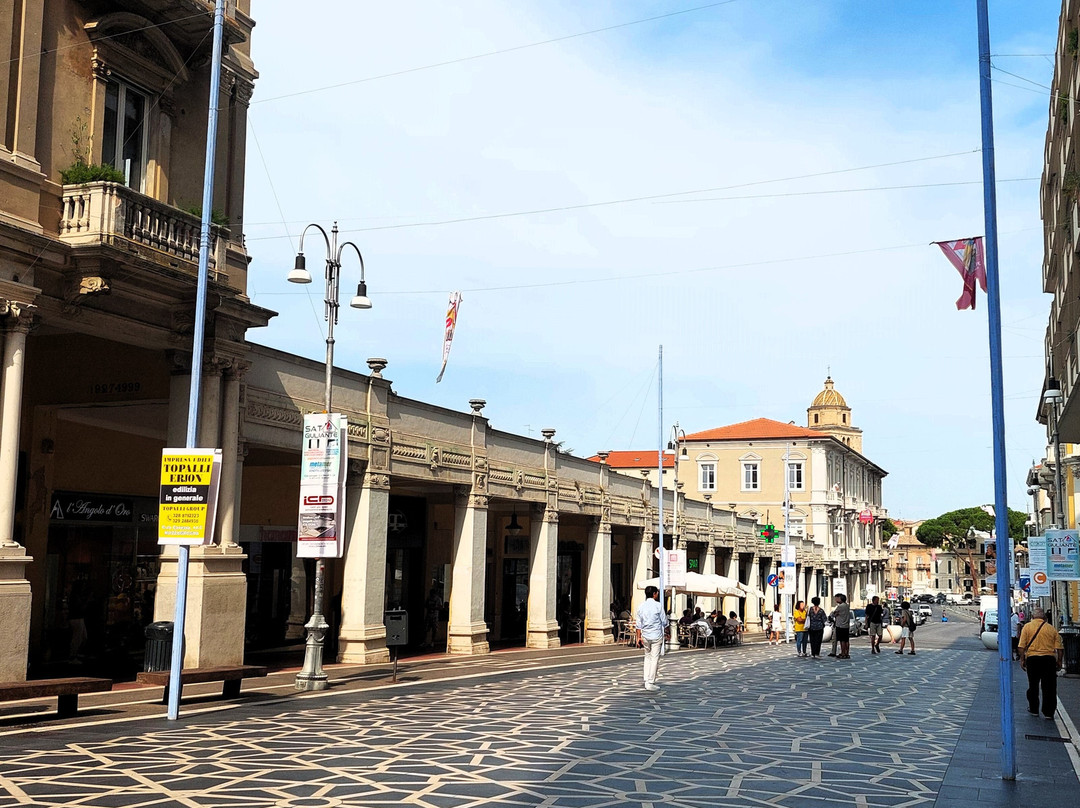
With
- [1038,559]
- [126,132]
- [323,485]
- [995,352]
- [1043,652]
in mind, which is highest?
[126,132]

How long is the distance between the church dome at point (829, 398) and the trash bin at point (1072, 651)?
95.6 m

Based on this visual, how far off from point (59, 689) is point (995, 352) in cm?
1199

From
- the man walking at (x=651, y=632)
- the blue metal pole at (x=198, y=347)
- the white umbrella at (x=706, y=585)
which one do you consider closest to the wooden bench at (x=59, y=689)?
the blue metal pole at (x=198, y=347)

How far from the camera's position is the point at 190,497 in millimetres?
15188

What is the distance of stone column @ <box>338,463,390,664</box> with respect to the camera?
2497 cm

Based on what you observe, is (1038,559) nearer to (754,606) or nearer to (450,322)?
(450,322)

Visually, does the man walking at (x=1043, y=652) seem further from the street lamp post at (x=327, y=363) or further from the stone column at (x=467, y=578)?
the stone column at (x=467, y=578)

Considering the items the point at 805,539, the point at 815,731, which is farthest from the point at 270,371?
the point at 805,539

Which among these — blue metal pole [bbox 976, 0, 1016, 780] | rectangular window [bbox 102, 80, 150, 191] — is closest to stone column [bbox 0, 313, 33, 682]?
rectangular window [bbox 102, 80, 150, 191]

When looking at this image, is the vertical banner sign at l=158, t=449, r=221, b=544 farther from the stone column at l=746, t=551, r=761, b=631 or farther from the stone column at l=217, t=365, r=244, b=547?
the stone column at l=746, t=551, r=761, b=631

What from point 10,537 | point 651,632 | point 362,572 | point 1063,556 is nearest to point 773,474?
point 1063,556

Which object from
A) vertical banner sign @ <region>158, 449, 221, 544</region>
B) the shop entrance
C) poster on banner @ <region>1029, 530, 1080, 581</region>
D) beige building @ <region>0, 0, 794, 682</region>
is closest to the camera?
vertical banner sign @ <region>158, 449, 221, 544</region>

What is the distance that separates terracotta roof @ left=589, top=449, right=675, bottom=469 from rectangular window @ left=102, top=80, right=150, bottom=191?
6814 centimetres

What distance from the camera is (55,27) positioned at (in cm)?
1778
